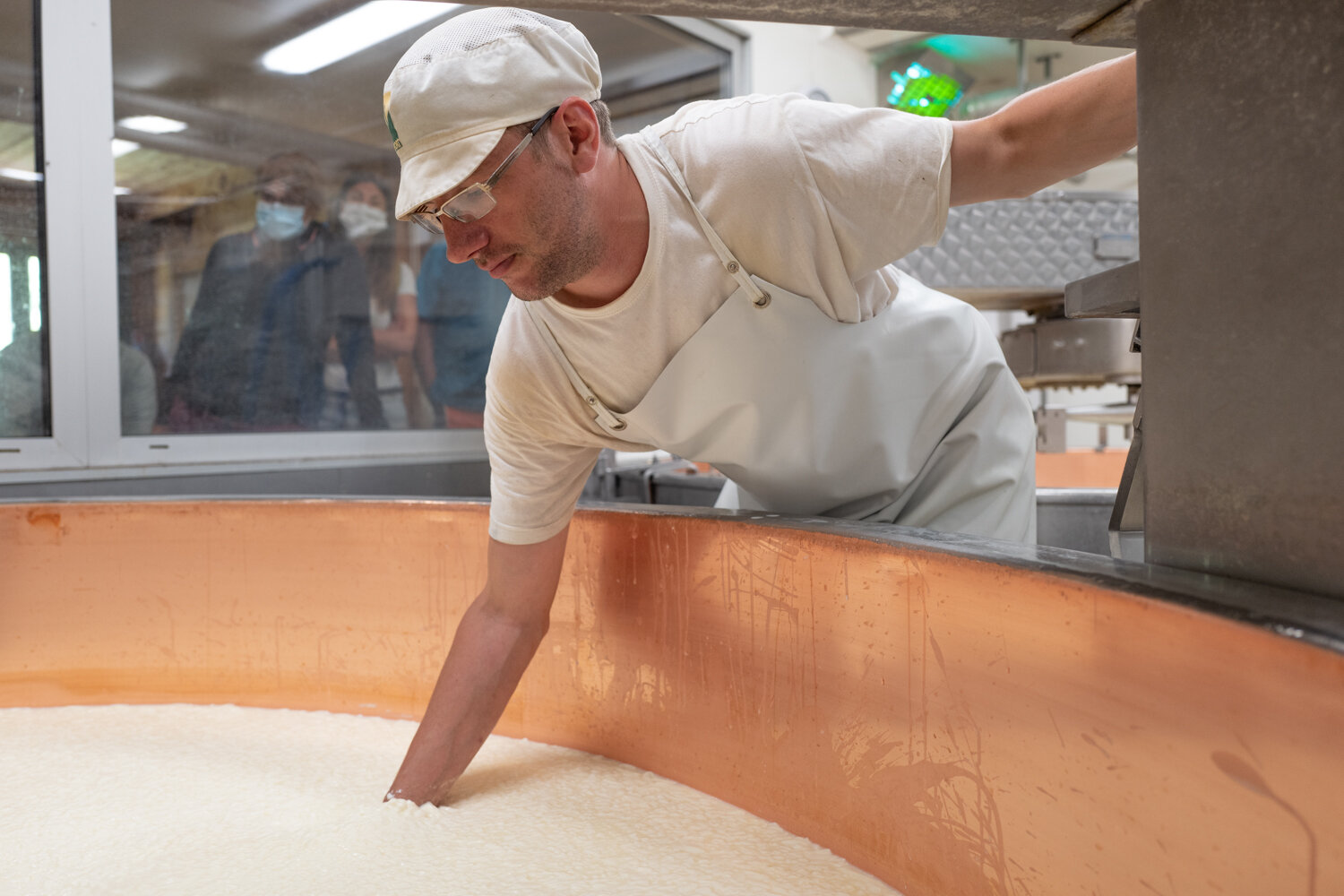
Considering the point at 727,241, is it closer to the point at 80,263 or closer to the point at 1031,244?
the point at 1031,244

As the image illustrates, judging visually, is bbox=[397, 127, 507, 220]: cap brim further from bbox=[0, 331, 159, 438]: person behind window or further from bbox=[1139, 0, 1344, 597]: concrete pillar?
bbox=[0, 331, 159, 438]: person behind window

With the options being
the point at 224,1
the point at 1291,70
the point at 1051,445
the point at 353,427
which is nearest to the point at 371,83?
the point at 224,1

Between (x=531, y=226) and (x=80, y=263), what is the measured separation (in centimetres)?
167

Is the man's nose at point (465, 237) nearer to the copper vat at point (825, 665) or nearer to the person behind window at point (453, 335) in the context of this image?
the copper vat at point (825, 665)

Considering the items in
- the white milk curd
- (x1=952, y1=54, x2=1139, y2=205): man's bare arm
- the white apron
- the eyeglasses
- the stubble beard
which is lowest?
the white milk curd

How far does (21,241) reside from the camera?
196 cm

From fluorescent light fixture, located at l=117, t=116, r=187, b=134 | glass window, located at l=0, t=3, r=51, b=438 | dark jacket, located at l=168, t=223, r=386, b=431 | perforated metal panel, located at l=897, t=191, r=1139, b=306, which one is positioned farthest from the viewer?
dark jacket, located at l=168, t=223, r=386, b=431

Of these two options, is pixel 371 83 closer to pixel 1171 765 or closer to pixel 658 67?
pixel 658 67

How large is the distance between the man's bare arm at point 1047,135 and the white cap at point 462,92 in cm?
38

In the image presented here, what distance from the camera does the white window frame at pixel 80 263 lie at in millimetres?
1970

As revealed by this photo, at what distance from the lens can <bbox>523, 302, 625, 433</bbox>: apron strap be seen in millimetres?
946

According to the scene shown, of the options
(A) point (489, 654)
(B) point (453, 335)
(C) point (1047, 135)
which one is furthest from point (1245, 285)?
(B) point (453, 335)

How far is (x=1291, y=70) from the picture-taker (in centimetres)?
43

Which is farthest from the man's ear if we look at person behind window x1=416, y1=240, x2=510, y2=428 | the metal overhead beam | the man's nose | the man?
person behind window x1=416, y1=240, x2=510, y2=428
